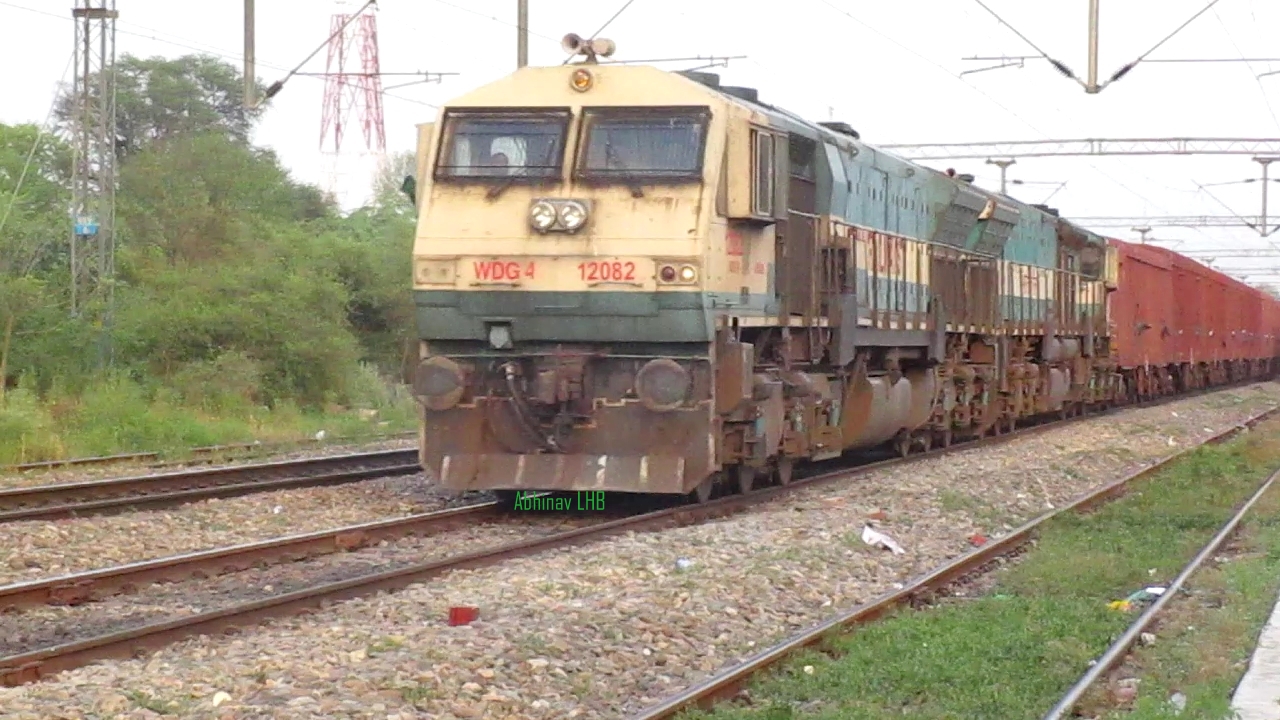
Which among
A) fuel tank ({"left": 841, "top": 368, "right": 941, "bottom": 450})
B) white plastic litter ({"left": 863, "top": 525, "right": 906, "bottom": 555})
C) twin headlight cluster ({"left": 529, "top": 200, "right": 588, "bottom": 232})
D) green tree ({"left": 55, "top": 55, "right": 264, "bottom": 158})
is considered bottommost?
white plastic litter ({"left": 863, "top": 525, "right": 906, "bottom": 555})

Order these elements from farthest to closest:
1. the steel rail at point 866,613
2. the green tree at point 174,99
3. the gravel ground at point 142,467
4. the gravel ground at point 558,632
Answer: the green tree at point 174,99 < the gravel ground at point 142,467 < the steel rail at point 866,613 < the gravel ground at point 558,632

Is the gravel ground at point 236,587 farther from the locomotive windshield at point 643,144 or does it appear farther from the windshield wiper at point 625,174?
the locomotive windshield at point 643,144

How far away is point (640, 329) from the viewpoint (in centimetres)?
1252

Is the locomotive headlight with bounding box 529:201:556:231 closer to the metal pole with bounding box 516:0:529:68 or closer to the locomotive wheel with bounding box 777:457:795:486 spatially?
the locomotive wheel with bounding box 777:457:795:486

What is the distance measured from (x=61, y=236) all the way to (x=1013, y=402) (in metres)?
17.5

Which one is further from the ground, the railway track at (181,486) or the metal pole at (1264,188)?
the metal pole at (1264,188)

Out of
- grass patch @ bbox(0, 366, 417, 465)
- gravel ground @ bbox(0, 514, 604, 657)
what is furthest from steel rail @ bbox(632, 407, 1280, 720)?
grass patch @ bbox(0, 366, 417, 465)

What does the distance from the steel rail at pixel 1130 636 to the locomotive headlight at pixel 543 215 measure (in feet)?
17.1

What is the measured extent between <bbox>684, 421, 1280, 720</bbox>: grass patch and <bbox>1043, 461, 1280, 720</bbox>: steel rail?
0.10m

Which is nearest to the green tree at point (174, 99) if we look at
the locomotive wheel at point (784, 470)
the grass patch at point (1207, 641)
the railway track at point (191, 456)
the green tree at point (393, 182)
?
the green tree at point (393, 182)

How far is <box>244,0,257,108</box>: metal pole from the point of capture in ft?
72.6

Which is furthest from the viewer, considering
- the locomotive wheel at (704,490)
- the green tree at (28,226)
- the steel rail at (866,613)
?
the green tree at (28,226)

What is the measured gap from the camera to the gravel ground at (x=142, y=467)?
15987 millimetres

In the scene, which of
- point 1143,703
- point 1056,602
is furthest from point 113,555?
point 1143,703
